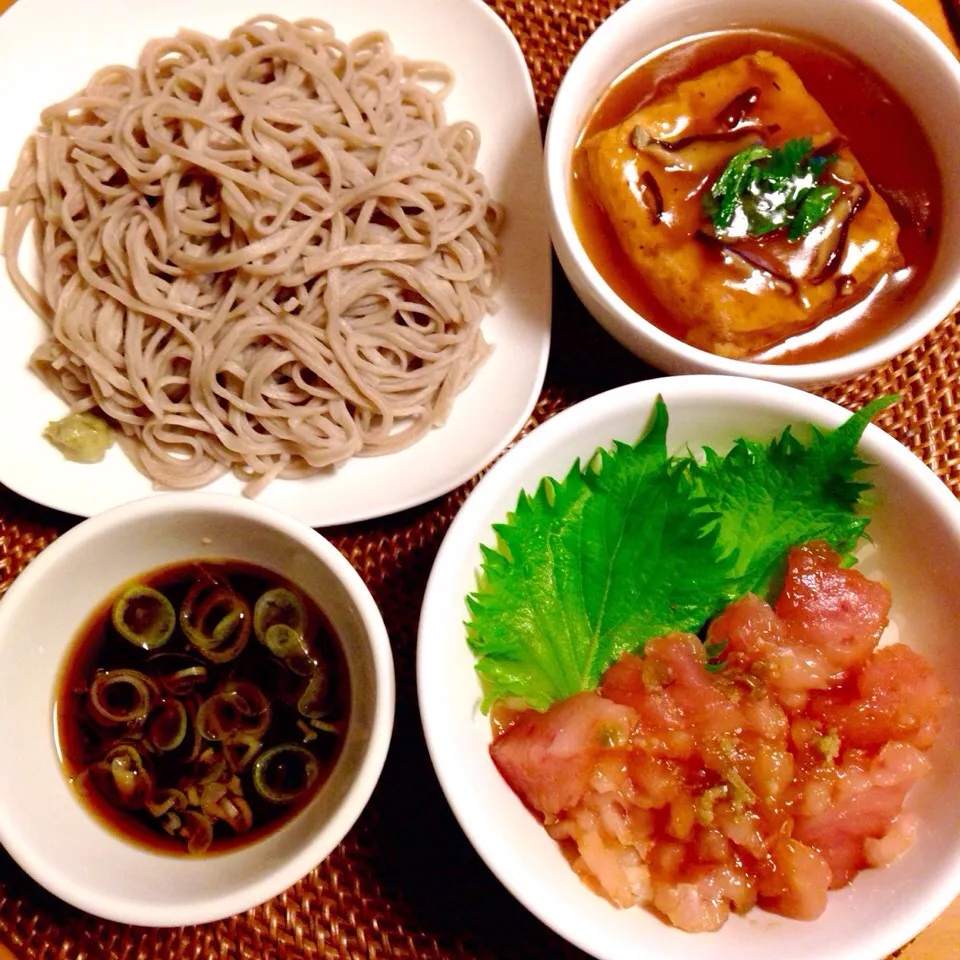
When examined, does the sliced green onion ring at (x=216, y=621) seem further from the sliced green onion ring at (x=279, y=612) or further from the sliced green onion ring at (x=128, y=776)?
the sliced green onion ring at (x=128, y=776)

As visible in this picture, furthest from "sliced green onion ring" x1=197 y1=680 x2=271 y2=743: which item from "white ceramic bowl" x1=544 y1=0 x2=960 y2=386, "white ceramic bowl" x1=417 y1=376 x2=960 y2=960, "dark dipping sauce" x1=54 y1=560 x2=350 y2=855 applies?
"white ceramic bowl" x1=544 y1=0 x2=960 y2=386

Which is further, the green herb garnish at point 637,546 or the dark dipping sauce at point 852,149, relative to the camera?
the dark dipping sauce at point 852,149

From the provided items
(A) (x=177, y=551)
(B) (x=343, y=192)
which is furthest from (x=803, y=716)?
(B) (x=343, y=192)

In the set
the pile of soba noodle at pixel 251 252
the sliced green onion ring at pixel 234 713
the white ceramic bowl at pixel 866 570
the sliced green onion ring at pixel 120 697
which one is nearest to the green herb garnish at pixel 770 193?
the white ceramic bowl at pixel 866 570

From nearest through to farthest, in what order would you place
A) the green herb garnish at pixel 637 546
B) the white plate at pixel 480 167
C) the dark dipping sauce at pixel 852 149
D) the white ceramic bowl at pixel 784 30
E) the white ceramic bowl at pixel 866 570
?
the white ceramic bowl at pixel 866 570, the green herb garnish at pixel 637 546, the white ceramic bowl at pixel 784 30, the dark dipping sauce at pixel 852 149, the white plate at pixel 480 167

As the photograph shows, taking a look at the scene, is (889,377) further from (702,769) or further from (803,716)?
(702,769)

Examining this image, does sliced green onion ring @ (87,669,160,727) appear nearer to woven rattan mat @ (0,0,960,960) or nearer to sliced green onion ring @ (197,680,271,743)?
sliced green onion ring @ (197,680,271,743)
